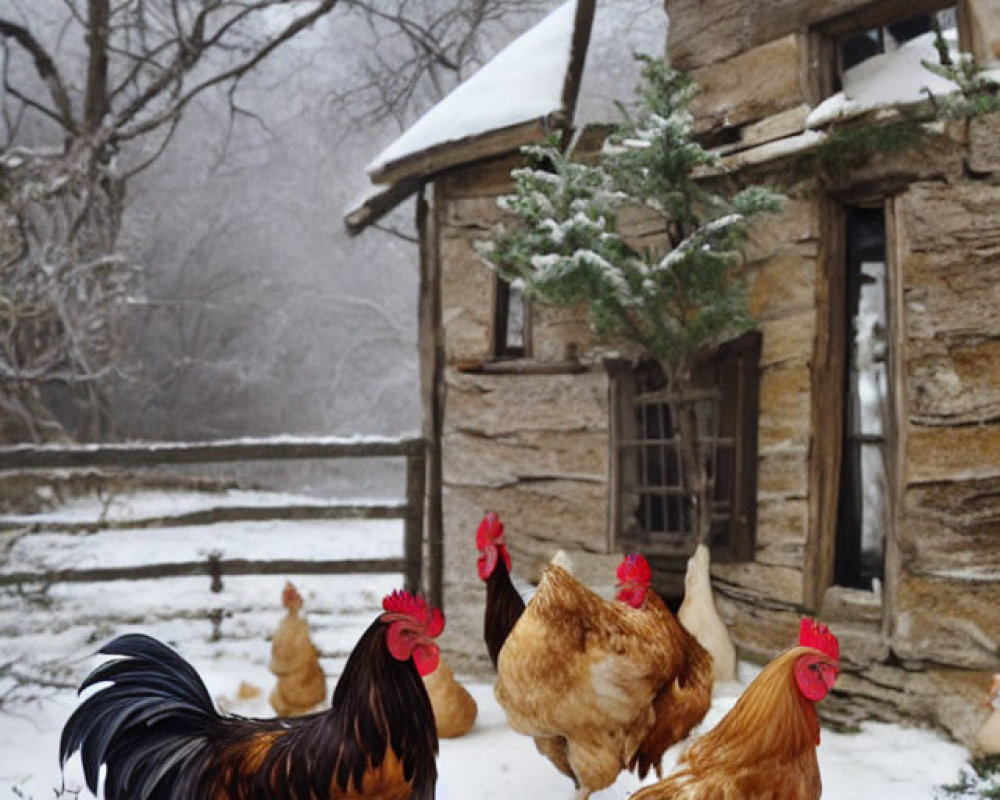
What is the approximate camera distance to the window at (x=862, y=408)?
4648mm

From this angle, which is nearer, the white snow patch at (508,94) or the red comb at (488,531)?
the red comb at (488,531)

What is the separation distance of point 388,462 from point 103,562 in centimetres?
594

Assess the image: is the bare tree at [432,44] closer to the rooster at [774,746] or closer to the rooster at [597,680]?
the rooster at [597,680]

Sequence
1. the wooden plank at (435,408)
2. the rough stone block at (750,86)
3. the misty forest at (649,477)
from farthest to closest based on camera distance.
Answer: the wooden plank at (435,408), the rough stone block at (750,86), the misty forest at (649,477)

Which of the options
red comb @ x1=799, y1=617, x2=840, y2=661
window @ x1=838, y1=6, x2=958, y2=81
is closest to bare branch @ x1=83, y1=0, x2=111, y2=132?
window @ x1=838, y1=6, x2=958, y2=81

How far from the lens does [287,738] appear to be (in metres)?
2.34

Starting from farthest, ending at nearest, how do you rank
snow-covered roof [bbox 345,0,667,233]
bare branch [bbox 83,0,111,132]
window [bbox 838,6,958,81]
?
bare branch [bbox 83,0,111,132], snow-covered roof [bbox 345,0,667,233], window [bbox 838,6,958,81]

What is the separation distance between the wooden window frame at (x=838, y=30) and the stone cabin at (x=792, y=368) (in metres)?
0.02

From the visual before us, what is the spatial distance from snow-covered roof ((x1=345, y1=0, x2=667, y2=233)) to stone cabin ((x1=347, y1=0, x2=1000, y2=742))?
2cm

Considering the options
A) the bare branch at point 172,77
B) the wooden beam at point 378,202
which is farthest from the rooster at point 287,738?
the bare branch at point 172,77

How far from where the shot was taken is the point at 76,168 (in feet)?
27.7

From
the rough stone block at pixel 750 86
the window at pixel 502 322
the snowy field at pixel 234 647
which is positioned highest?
the rough stone block at pixel 750 86

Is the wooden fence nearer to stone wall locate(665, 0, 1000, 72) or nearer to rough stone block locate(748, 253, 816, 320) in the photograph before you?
rough stone block locate(748, 253, 816, 320)

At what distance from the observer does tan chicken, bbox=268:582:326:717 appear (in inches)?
176
